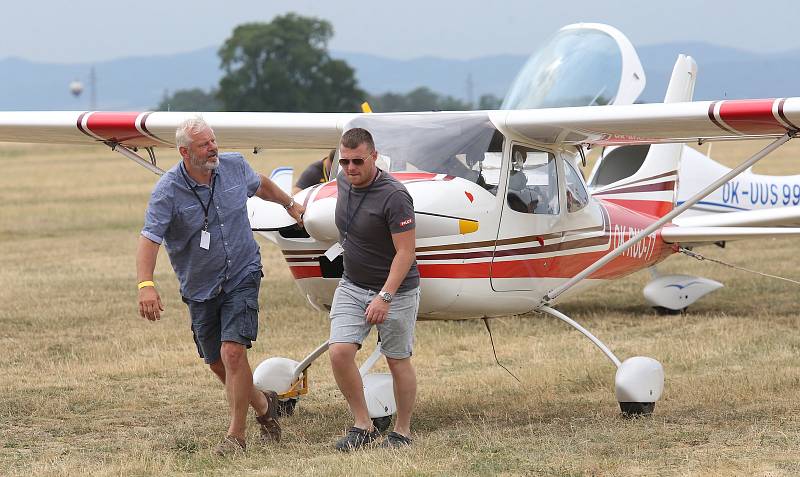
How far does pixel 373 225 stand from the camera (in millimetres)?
6352

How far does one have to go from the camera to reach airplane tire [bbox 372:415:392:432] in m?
7.14

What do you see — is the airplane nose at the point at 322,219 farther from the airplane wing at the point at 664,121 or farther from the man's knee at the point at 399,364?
the airplane wing at the point at 664,121

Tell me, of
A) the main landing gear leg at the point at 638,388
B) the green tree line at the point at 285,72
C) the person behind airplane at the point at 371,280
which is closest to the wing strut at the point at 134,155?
the person behind airplane at the point at 371,280

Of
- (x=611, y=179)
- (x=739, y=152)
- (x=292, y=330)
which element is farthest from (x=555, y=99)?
(x=739, y=152)

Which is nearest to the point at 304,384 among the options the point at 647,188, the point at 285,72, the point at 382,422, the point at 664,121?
the point at 382,422

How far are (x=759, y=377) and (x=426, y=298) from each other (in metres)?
2.82

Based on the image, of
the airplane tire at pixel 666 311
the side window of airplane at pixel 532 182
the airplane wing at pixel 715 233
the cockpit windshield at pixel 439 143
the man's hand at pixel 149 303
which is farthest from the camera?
the airplane tire at pixel 666 311

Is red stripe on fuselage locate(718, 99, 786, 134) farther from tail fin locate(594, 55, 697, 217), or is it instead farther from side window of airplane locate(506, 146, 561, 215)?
tail fin locate(594, 55, 697, 217)

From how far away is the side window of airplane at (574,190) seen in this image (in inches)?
321

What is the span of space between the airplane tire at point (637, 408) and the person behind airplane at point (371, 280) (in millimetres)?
1641

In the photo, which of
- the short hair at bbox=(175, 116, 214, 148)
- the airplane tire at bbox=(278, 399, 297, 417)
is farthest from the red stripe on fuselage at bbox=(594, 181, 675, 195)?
Result: the short hair at bbox=(175, 116, 214, 148)

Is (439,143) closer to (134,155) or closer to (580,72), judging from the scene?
(134,155)

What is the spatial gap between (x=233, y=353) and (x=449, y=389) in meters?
2.56

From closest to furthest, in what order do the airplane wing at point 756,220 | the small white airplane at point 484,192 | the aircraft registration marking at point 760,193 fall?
the small white airplane at point 484,192 < the airplane wing at point 756,220 < the aircraft registration marking at point 760,193
